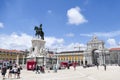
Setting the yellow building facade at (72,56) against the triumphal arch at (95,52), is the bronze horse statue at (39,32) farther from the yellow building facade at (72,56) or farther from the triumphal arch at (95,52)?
the yellow building facade at (72,56)

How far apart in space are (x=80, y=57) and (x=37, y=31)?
91.1 meters

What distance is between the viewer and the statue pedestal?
4711 centimetres

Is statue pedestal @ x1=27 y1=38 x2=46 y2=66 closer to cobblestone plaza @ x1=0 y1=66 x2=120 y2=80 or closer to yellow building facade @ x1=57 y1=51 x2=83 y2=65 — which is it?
cobblestone plaza @ x1=0 y1=66 x2=120 y2=80

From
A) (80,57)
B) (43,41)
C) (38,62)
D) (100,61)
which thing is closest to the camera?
(38,62)

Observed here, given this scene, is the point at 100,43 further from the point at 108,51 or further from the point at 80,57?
the point at 80,57

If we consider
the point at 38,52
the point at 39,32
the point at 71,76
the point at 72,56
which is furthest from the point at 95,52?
the point at 71,76

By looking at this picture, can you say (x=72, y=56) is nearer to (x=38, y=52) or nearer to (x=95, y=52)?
(x=95, y=52)

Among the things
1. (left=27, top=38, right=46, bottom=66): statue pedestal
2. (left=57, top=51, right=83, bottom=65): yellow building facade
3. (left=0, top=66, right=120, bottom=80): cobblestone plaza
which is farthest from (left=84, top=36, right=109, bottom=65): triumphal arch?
(left=0, top=66, right=120, bottom=80): cobblestone plaza

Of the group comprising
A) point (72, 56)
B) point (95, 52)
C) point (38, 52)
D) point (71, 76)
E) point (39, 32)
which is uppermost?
point (39, 32)

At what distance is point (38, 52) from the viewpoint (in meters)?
48.4

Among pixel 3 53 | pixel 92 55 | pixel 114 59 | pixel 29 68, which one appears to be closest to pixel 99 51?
pixel 92 55

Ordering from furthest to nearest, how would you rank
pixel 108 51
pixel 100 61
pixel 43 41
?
1. pixel 108 51
2. pixel 100 61
3. pixel 43 41

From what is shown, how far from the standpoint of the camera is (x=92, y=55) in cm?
11975

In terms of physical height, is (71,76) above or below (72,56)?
below
